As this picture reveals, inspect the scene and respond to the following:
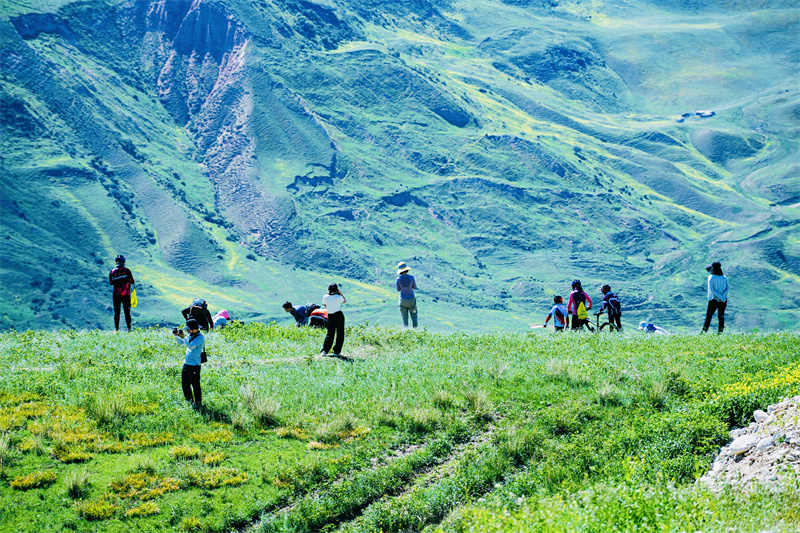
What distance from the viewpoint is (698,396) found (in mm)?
15883

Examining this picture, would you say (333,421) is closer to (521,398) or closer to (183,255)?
(521,398)

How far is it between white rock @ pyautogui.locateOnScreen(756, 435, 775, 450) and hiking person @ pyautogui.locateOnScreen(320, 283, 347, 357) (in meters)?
9.95

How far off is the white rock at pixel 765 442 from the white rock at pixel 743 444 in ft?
0.68

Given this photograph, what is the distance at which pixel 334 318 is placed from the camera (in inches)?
770

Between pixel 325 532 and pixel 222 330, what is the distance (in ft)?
46.6

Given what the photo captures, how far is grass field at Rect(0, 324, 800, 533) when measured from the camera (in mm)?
11016

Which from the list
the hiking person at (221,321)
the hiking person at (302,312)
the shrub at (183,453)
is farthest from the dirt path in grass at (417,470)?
the hiking person at (221,321)

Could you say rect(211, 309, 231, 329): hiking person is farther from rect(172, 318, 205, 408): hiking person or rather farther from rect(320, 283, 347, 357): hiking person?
rect(172, 318, 205, 408): hiking person

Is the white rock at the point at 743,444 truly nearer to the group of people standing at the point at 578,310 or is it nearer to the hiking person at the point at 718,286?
the hiking person at the point at 718,286

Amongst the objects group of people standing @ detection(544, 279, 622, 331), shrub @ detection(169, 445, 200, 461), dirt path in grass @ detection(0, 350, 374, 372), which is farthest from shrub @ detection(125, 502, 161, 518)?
group of people standing @ detection(544, 279, 622, 331)

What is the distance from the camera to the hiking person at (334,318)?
62.5 ft

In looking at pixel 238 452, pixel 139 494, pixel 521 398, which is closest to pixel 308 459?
pixel 238 452

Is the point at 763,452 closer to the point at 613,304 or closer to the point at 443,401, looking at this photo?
the point at 443,401

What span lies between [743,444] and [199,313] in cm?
1368
